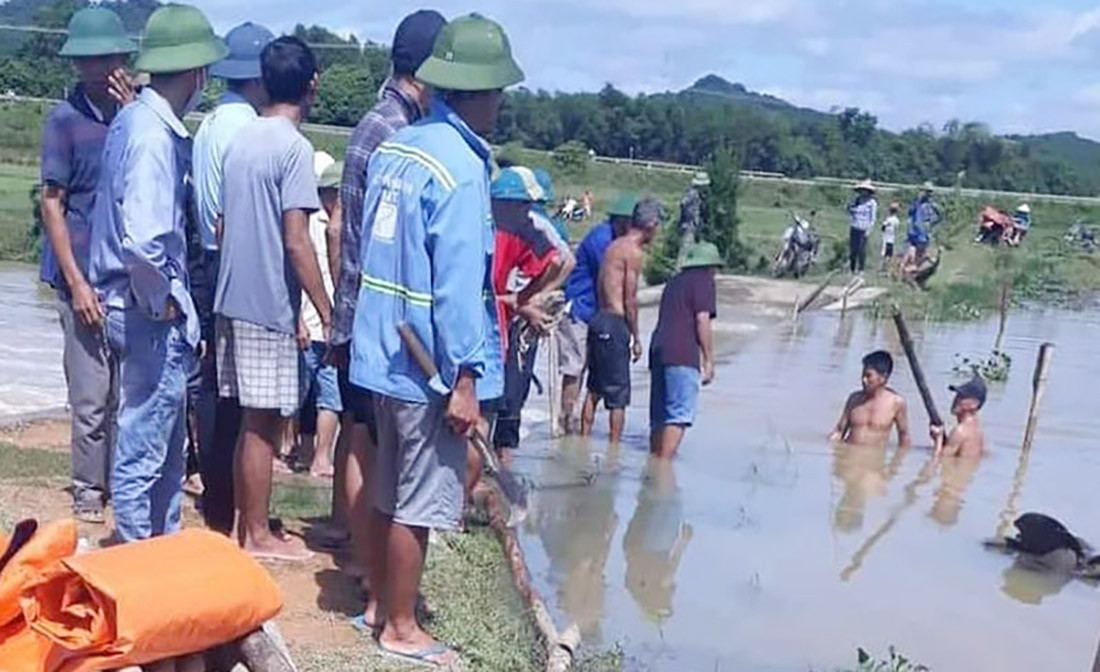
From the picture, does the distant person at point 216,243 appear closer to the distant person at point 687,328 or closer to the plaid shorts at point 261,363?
the plaid shorts at point 261,363

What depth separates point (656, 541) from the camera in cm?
927

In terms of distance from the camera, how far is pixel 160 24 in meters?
5.46

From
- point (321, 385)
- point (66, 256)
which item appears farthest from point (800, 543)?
point (66, 256)

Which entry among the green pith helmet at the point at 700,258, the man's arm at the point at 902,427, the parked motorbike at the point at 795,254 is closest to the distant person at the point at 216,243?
the green pith helmet at the point at 700,258

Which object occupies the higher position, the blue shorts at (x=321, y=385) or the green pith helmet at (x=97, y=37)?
the green pith helmet at (x=97, y=37)

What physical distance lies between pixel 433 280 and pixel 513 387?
403 cm

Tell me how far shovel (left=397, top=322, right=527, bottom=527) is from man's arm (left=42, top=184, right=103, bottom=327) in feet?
4.75

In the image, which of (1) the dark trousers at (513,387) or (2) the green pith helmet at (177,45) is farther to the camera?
(1) the dark trousers at (513,387)

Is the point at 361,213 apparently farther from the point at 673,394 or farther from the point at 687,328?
the point at 673,394

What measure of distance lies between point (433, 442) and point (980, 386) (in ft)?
26.9

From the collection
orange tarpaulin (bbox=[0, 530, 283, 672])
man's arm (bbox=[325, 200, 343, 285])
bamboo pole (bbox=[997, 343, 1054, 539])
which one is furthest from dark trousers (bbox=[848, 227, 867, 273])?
orange tarpaulin (bbox=[0, 530, 283, 672])

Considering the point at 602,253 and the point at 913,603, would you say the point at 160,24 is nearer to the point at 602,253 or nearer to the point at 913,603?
the point at 913,603

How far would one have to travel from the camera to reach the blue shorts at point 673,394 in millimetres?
10719

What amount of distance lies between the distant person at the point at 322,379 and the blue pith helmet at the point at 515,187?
0.72 metres
